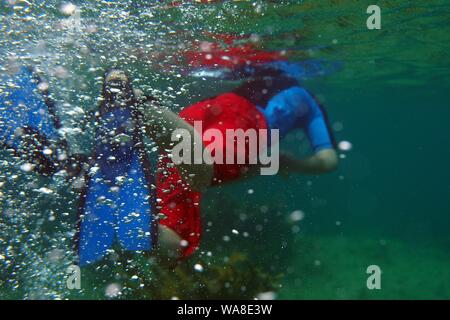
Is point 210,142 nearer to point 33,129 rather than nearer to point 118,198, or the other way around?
point 118,198

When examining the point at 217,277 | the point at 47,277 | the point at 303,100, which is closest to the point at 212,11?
the point at 303,100

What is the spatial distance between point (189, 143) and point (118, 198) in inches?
59.0

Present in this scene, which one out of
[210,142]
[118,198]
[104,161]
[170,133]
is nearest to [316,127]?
[210,142]

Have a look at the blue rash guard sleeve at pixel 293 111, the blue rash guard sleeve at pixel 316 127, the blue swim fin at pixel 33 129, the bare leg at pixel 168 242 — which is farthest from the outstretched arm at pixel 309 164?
the blue swim fin at pixel 33 129

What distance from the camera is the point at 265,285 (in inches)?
366

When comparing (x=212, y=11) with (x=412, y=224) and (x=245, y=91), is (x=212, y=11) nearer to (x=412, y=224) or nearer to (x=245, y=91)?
(x=245, y=91)

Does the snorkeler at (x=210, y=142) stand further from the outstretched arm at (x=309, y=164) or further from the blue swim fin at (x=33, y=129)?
the blue swim fin at (x=33, y=129)

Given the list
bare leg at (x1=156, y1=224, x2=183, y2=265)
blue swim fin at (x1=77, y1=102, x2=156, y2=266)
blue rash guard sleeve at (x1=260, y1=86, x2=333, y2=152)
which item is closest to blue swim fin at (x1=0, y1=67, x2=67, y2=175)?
blue swim fin at (x1=77, y1=102, x2=156, y2=266)

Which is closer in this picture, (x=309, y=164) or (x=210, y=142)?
(x=210, y=142)

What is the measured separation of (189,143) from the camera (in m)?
4.38

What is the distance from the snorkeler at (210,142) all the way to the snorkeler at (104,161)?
1.03 ft

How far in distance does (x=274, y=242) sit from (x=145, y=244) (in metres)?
10.7

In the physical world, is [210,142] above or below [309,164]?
above

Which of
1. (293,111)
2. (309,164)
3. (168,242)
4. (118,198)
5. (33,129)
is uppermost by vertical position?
(293,111)
